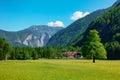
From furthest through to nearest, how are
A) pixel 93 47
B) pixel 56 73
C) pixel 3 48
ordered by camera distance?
pixel 3 48, pixel 93 47, pixel 56 73

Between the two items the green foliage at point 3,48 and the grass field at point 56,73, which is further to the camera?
the green foliage at point 3,48

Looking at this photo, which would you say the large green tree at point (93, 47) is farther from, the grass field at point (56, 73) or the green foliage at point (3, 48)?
the green foliage at point (3, 48)

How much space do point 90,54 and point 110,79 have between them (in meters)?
75.1

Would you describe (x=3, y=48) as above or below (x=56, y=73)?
above

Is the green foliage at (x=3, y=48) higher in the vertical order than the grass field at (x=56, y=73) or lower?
higher

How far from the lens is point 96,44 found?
370ft

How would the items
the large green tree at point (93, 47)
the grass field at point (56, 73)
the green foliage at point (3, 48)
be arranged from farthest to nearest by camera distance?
the green foliage at point (3, 48) < the large green tree at point (93, 47) < the grass field at point (56, 73)

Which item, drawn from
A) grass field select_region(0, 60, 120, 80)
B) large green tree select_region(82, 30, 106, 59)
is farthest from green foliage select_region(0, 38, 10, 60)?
grass field select_region(0, 60, 120, 80)

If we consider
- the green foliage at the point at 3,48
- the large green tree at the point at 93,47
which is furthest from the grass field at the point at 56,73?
the green foliage at the point at 3,48

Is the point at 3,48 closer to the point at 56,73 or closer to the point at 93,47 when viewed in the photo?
the point at 93,47

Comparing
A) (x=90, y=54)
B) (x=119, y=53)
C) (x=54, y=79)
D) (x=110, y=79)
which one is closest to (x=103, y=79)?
(x=110, y=79)

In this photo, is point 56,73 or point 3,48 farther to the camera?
point 3,48

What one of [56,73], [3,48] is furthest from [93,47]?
[56,73]

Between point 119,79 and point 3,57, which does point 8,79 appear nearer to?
point 119,79
